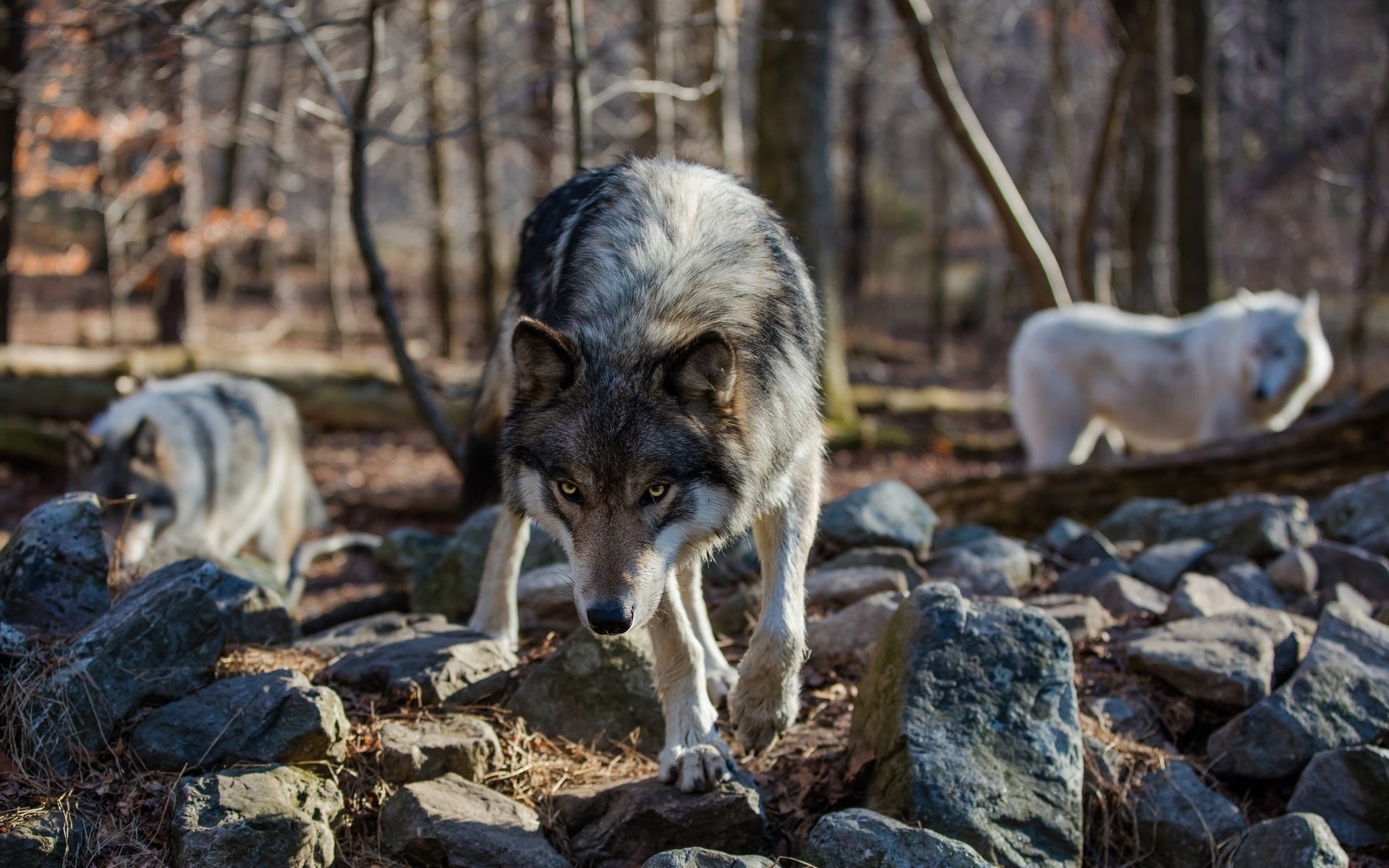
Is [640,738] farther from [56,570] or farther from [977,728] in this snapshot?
[56,570]

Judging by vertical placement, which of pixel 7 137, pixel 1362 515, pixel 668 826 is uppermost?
pixel 7 137

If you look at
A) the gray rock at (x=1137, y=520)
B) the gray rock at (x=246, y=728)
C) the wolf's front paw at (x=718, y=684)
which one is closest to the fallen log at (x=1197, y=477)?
the gray rock at (x=1137, y=520)

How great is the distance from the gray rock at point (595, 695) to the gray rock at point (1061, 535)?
2674mm

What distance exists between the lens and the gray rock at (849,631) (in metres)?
4.35

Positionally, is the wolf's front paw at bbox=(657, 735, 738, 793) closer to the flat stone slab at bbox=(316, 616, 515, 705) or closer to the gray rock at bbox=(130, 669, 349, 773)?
the flat stone slab at bbox=(316, 616, 515, 705)

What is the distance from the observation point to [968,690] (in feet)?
11.3

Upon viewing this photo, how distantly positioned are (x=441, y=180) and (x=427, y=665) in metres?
13.3

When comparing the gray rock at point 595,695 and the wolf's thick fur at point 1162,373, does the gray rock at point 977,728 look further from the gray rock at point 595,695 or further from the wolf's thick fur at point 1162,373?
the wolf's thick fur at point 1162,373

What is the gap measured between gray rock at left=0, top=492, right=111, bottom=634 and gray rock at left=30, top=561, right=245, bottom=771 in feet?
0.79

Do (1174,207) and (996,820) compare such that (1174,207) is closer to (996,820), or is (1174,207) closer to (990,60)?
(990,60)

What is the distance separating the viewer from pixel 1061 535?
571cm

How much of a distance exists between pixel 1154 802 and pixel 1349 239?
24.2 m

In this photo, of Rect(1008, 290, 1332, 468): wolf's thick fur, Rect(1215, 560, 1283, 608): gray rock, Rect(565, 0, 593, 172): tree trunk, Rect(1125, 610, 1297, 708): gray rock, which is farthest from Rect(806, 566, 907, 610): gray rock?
Rect(1008, 290, 1332, 468): wolf's thick fur

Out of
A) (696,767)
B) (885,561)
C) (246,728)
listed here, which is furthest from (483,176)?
(696,767)
